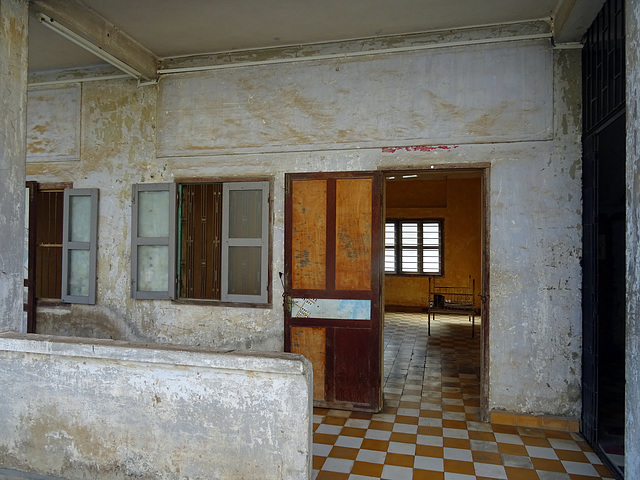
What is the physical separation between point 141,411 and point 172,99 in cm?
318

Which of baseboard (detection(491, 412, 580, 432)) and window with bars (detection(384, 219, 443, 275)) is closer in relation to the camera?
baseboard (detection(491, 412, 580, 432))

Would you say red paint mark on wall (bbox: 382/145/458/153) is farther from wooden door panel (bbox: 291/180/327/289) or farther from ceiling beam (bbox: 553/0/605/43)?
ceiling beam (bbox: 553/0/605/43)

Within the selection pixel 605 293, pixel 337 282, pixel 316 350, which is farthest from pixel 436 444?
pixel 605 293

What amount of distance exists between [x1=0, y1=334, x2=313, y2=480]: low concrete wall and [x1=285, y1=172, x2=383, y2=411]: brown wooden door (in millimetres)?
1863

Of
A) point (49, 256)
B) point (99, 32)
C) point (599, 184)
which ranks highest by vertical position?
point (99, 32)

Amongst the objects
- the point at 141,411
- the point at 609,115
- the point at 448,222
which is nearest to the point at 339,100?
the point at 609,115

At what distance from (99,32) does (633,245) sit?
4.12m

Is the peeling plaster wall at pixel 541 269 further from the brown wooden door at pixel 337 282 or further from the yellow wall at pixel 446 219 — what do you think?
the yellow wall at pixel 446 219

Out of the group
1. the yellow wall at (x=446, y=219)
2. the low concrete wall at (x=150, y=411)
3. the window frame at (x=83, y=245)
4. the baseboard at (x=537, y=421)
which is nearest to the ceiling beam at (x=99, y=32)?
the window frame at (x=83, y=245)

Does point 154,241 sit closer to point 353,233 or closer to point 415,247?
→ point 353,233

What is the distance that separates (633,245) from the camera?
7.15 feet

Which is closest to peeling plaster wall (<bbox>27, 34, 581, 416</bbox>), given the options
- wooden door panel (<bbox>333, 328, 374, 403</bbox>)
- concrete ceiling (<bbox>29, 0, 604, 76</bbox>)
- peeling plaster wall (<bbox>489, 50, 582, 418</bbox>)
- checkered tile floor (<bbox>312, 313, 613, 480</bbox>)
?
peeling plaster wall (<bbox>489, 50, 582, 418</bbox>)

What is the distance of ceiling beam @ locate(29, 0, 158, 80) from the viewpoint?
3438 millimetres

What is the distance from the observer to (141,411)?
246 cm
